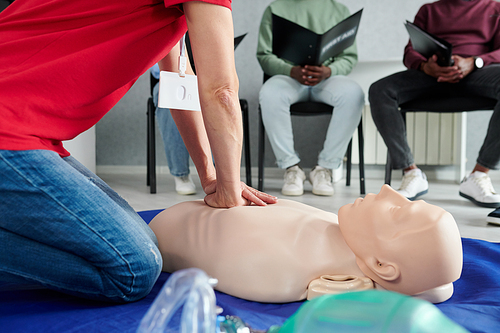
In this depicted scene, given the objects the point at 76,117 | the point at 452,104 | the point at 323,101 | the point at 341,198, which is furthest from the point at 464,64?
the point at 76,117

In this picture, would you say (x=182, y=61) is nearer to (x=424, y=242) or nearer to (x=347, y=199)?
(x=424, y=242)

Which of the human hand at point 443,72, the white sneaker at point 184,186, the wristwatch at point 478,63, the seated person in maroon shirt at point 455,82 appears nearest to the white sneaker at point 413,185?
the seated person in maroon shirt at point 455,82

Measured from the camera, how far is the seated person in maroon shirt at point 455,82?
6.22ft

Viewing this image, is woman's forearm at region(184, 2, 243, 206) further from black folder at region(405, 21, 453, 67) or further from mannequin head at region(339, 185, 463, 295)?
black folder at region(405, 21, 453, 67)

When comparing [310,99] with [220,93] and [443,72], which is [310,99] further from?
[220,93]

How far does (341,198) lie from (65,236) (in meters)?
1.62

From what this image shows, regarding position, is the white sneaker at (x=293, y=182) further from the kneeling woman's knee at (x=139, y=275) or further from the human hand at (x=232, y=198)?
the kneeling woman's knee at (x=139, y=275)

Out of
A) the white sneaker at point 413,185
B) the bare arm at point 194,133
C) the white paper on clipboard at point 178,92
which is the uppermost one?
the white paper on clipboard at point 178,92

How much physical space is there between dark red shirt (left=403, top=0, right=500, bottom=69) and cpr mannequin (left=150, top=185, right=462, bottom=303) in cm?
166

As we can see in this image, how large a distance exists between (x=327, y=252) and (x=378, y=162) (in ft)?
8.63

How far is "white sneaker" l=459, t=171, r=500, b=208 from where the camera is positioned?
1808mm

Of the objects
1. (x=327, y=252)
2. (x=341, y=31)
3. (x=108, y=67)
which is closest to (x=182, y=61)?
(x=108, y=67)

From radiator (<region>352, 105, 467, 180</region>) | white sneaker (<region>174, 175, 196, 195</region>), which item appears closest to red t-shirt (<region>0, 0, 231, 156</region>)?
white sneaker (<region>174, 175, 196, 195</region>)

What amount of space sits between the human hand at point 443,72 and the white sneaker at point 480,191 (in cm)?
47
